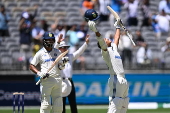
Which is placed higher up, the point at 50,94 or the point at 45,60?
the point at 45,60

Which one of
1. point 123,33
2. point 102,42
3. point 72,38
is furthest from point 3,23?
point 102,42

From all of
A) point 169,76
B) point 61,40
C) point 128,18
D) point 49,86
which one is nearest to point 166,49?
point 169,76

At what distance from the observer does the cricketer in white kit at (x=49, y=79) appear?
9312 mm

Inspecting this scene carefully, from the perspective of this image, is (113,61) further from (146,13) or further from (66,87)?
(146,13)

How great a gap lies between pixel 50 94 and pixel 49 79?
0.34 meters

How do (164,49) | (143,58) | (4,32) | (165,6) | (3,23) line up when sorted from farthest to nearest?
(165,6), (4,32), (3,23), (164,49), (143,58)

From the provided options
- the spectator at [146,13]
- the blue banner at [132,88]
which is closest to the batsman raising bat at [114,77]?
the blue banner at [132,88]

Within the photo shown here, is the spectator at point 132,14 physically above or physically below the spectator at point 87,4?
below

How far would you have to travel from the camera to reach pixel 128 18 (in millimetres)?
18250

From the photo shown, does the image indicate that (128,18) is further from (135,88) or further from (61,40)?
(61,40)

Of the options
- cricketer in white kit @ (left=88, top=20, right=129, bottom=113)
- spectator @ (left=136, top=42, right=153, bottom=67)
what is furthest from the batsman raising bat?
spectator @ (left=136, top=42, right=153, bottom=67)

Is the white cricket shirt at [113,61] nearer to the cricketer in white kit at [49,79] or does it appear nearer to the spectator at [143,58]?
the cricketer in white kit at [49,79]

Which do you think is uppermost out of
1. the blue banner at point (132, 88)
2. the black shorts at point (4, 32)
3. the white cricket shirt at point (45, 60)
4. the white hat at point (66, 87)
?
the black shorts at point (4, 32)

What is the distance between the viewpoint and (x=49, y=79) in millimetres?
9320
